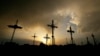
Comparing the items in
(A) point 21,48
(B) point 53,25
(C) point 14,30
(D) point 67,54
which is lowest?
(D) point 67,54

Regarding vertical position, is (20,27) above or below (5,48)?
above

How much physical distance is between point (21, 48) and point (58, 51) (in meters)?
4.70

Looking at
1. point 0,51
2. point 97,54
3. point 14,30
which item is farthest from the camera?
point 14,30

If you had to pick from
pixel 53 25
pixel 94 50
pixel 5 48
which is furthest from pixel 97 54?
pixel 53 25

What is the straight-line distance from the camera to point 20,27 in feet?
105

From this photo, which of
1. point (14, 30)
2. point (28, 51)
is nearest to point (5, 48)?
point (28, 51)

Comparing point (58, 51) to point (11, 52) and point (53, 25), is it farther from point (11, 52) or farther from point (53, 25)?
point (53, 25)

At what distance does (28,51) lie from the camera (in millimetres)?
10867

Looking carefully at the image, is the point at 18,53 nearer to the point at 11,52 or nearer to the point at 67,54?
the point at 11,52

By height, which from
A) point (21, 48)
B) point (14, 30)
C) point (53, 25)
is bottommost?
Result: point (21, 48)

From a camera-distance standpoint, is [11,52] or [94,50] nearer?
[11,52]

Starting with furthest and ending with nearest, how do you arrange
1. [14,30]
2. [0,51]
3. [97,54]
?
[14,30] → [97,54] → [0,51]

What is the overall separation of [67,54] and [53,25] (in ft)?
69.0

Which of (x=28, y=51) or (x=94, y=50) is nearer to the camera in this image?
(x=28, y=51)
